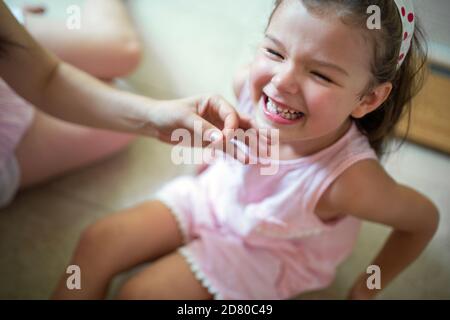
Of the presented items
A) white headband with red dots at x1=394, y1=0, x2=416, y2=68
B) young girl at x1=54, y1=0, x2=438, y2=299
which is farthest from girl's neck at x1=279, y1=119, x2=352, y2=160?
white headband with red dots at x1=394, y1=0, x2=416, y2=68

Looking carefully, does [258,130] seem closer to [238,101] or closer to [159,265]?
[238,101]

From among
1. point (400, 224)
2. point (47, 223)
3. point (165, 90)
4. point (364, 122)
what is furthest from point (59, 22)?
point (400, 224)

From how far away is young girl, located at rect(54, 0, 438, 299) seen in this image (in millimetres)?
491

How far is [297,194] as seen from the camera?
0.63 meters

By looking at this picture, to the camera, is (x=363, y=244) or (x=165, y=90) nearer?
(x=363, y=244)

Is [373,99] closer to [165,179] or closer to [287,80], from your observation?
[287,80]

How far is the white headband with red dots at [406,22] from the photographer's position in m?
0.47

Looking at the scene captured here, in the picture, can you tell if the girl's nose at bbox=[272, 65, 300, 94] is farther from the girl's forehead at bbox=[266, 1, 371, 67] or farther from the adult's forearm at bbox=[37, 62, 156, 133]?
the adult's forearm at bbox=[37, 62, 156, 133]

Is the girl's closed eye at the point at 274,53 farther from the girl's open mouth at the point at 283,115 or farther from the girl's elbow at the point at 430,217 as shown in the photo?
the girl's elbow at the point at 430,217

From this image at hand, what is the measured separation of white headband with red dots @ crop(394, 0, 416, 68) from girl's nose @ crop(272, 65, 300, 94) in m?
0.13

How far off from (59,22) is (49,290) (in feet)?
1.74

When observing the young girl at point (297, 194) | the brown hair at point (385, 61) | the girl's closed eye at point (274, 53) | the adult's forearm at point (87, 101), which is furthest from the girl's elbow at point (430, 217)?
the adult's forearm at point (87, 101)

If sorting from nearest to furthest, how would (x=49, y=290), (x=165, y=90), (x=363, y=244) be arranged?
(x=49, y=290) → (x=363, y=244) → (x=165, y=90)
